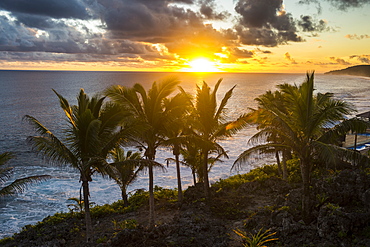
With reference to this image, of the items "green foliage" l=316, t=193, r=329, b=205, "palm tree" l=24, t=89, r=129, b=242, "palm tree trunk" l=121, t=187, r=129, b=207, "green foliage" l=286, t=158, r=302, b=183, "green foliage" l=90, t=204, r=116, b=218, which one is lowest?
"green foliage" l=90, t=204, r=116, b=218

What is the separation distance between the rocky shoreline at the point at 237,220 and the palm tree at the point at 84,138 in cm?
359

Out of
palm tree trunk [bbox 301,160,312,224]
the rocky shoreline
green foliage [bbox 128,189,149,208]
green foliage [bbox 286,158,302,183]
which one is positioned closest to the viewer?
the rocky shoreline

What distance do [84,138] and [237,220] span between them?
30.8 ft

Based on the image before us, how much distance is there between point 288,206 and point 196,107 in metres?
7.68

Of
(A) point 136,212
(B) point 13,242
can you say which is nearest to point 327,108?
(A) point 136,212

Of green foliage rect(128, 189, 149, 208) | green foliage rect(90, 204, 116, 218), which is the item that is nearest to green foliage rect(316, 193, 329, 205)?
green foliage rect(128, 189, 149, 208)

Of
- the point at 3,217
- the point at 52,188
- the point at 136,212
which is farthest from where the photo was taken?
the point at 52,188

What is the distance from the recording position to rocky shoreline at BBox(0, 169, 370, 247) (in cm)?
1209

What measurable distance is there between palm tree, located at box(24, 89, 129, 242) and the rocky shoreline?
3587mm

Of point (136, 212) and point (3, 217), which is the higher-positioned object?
point (136, 212)

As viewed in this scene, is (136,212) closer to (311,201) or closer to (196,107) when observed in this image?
(196,107)

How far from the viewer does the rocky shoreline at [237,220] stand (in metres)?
12.1

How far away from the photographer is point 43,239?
1661 centimetres

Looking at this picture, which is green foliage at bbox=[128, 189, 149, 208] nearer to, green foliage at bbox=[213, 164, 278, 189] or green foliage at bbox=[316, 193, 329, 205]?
green foliage at bbox=[213, 164, 278, 189]
